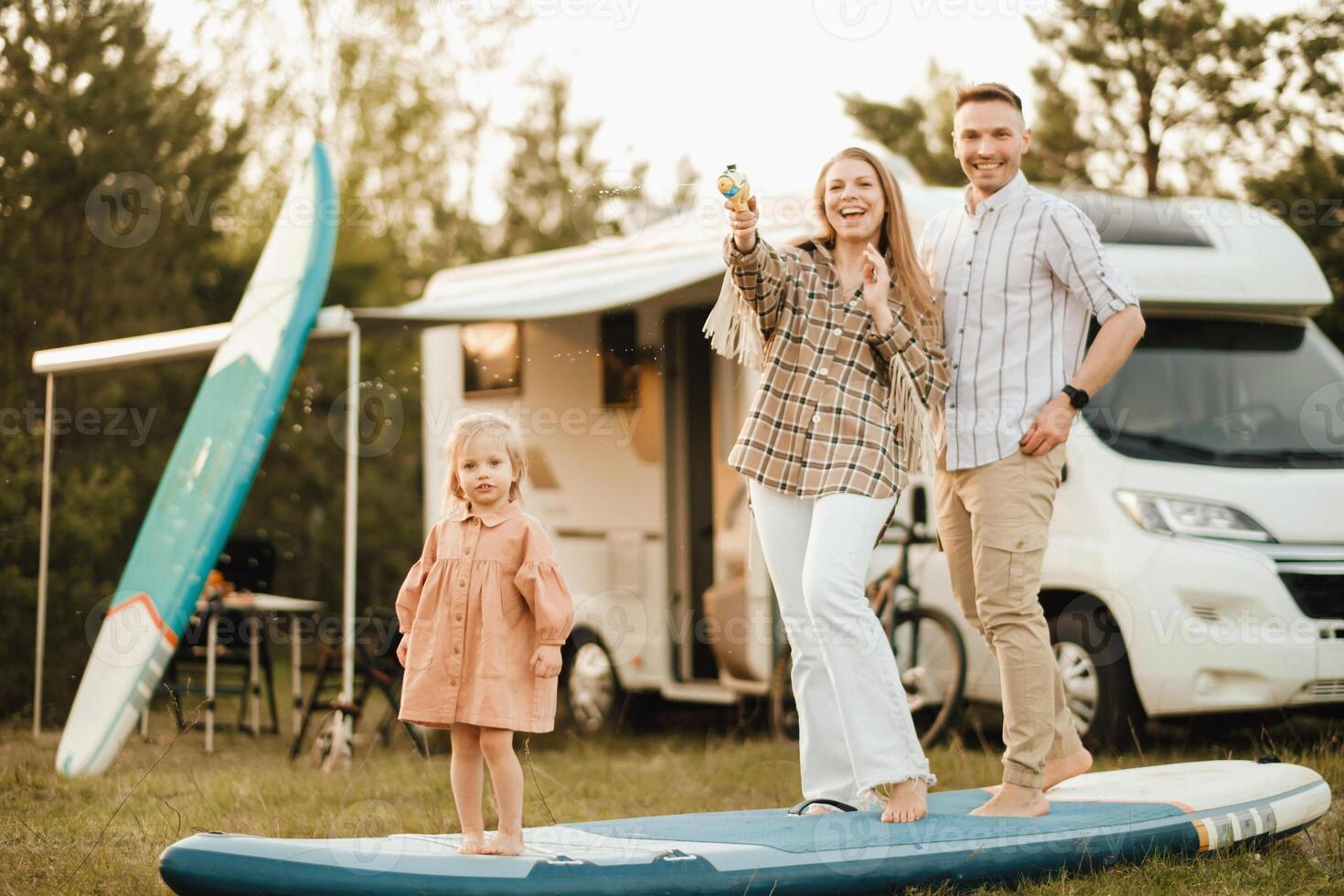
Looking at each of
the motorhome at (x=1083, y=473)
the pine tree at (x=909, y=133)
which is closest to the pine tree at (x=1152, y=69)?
the pine tree at (x=909, y=133)

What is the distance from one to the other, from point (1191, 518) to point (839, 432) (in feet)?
8.35

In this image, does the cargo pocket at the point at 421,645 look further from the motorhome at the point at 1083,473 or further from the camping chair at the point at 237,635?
the camping chair at the point at 237,635

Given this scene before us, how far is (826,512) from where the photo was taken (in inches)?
160

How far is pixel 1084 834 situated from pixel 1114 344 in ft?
4.03

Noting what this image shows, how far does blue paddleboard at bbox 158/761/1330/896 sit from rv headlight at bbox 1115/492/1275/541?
1597 millimetres

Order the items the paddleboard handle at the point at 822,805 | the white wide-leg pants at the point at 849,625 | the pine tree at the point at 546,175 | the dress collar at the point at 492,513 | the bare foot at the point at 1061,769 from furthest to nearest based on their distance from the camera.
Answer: the pine tree at the point at 546,175 < the bare foot at the point at 1061,769 < the paddleboard handle at the point at 822,805 < the white wide-leg pants at the point at 849,625 < the dress collar at the point at 492,513

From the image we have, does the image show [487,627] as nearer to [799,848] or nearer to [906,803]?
[799,848]

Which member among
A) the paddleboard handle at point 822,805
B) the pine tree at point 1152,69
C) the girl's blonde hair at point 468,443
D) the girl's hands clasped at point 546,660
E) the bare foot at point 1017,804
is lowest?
the paddleboard handle at point 822,805

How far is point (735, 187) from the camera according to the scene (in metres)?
3.88

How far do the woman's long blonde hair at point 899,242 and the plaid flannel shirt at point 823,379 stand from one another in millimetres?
37

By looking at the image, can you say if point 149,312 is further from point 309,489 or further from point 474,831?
point 474,831

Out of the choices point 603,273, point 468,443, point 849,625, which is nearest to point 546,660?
point 468,443

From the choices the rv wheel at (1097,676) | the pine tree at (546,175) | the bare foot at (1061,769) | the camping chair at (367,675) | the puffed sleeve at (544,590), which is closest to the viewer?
the puffed sleeve at (544,590)

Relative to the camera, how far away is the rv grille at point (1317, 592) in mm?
5957
